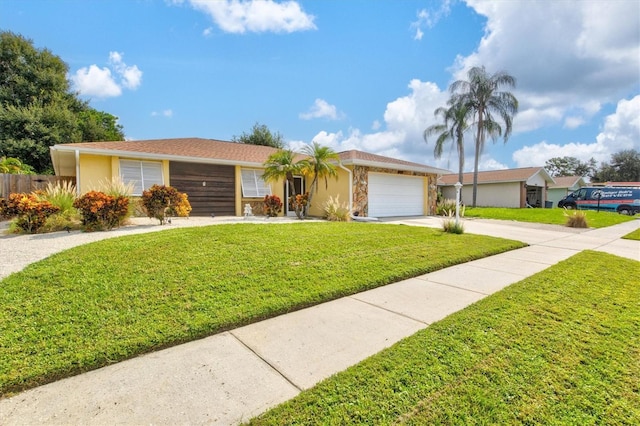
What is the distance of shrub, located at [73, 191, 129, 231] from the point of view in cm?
738

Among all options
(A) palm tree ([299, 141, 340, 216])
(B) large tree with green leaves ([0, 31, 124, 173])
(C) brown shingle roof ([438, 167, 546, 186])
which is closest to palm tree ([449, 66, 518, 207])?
(C) brown shingle roof ([438, 167, 546, 186])

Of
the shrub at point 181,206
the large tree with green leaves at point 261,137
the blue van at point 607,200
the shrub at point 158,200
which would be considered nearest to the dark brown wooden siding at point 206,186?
the shrub at point 181,206

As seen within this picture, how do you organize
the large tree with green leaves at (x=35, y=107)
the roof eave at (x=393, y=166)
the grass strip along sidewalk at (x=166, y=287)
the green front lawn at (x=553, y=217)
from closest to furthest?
the grass strip along sidewalk at (x=166, y=287), the roof eave at (x=393, y=166), the green front lawn at (x=553, y=217), the large tree with green leaves at (x=35, y=107)

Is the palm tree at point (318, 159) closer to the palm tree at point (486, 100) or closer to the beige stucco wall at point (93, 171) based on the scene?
the beige stucco wall at point (93, 171)

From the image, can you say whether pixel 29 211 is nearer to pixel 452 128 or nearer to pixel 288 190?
pixel 288 190

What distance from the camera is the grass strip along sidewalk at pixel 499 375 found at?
6.20ft

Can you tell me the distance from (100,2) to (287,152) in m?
7.54

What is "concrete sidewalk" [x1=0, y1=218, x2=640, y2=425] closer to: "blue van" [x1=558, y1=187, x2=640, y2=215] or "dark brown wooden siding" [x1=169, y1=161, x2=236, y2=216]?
"dark brown wooden siding" [x1=169, y1=161, x2=236, y2=216]

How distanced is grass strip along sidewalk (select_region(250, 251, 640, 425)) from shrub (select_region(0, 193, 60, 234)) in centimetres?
851

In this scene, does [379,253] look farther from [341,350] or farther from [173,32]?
[173,32]

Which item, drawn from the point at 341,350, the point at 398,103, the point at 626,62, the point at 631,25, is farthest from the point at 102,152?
the point at 626,62

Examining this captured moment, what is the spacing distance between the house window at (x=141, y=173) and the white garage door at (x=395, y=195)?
9.40 meters

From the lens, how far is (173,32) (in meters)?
10.9

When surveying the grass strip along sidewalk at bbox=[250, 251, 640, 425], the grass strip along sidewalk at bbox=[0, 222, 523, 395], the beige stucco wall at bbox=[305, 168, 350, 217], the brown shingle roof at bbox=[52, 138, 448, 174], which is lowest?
the grass strip along sidewalk at bbox=[250, 251, 640, 425]
